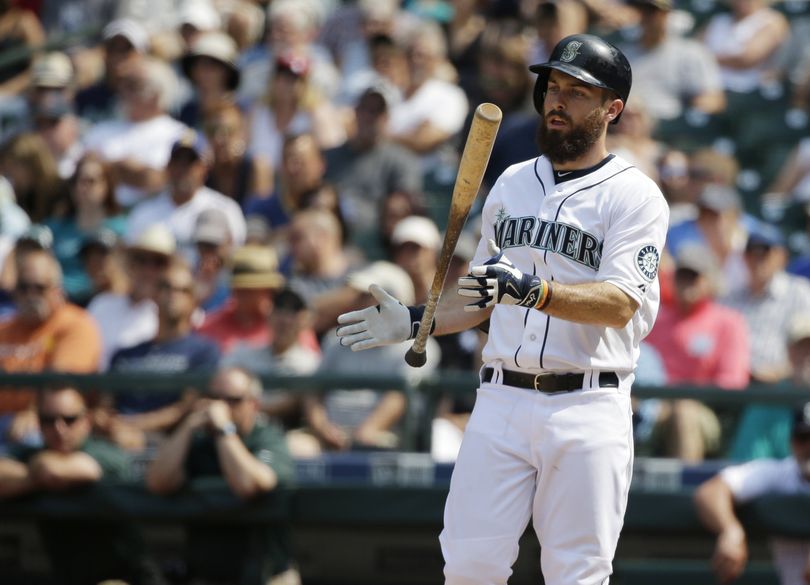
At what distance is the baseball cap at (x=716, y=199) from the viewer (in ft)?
25.7

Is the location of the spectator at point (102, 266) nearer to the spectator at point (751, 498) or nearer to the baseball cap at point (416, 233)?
the baseball cap at point (416, 233)

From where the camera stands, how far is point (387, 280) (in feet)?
22.8

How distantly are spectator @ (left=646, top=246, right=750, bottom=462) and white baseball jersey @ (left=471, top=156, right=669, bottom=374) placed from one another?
113 inches

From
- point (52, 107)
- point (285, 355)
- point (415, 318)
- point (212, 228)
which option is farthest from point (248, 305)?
point (415, 318)

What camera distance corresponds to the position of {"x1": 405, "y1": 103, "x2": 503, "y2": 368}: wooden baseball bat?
3.68 meters

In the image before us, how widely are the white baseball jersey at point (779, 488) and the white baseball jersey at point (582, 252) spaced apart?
216 cm

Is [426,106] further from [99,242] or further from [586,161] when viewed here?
[586,161]

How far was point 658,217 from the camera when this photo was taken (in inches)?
152

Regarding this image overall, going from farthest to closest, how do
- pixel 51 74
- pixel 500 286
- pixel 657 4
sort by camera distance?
1. pixel 51 74
2. pixel 657 4
3. pixel 500 286

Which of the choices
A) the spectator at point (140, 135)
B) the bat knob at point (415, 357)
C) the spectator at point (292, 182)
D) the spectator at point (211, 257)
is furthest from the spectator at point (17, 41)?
the bat knob at point (415, 357)

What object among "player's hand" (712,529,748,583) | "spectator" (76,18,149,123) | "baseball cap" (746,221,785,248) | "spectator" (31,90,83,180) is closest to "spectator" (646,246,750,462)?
"baseball cap" (746,221,785,248)

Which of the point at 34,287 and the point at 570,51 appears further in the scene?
the point at 34,287

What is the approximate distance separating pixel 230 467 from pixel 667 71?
447 cm

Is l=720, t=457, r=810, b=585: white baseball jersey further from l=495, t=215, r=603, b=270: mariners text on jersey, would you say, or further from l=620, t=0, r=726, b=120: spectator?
l=620, t=0, r=726, b=120: spectator
